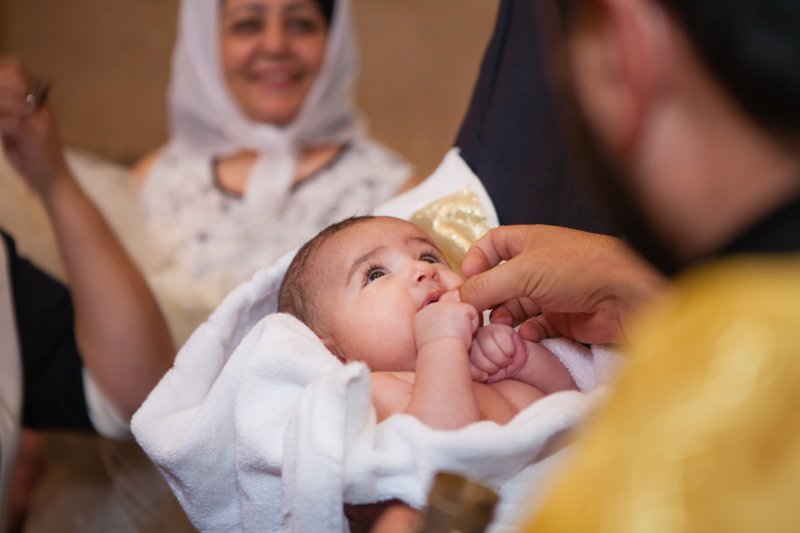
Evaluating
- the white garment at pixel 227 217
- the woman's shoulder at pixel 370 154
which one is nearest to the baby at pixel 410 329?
the white garment at pixel 227 217

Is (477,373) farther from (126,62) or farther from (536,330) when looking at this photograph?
(126,62)

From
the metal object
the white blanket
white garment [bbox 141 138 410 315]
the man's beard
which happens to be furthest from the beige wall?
the man's beard

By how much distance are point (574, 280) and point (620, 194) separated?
0.90 feet

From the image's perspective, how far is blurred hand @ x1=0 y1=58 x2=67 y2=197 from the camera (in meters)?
1.54

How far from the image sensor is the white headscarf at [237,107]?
2.26 metres

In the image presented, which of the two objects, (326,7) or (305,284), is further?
(326,7)

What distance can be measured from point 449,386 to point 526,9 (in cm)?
59

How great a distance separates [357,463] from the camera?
702 mm

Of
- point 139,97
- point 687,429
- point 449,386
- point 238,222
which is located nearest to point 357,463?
point 449,386

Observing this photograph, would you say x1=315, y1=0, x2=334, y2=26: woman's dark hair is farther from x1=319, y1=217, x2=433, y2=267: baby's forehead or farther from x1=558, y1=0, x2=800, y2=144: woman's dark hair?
x1=558, y1=0, x2=800, y2=144: woman's dark hair

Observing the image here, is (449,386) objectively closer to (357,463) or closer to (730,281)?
(357,463)

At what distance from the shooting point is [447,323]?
808 mm

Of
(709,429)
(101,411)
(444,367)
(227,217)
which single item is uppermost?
(709,429)

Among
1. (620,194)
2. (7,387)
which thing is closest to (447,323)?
(620,194)
